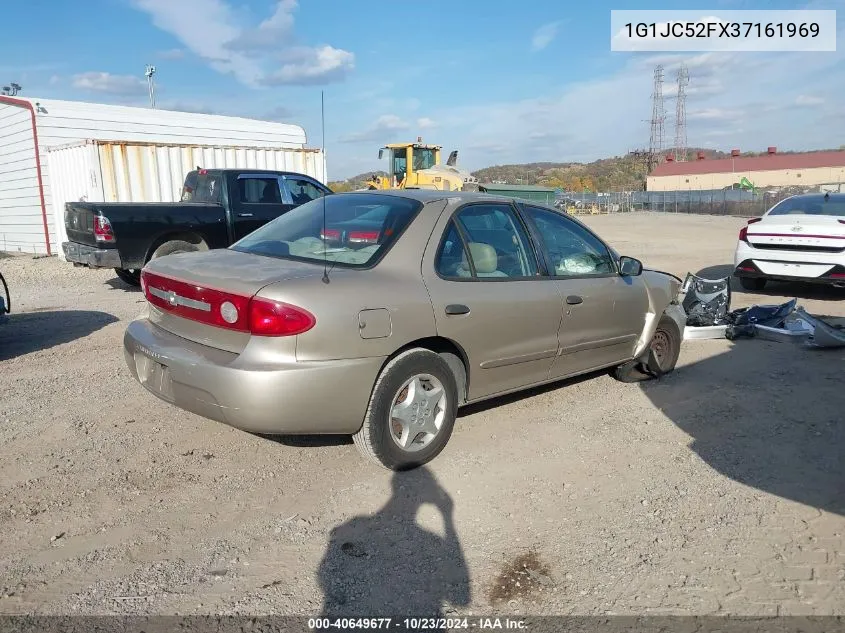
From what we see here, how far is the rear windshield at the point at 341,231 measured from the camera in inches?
152

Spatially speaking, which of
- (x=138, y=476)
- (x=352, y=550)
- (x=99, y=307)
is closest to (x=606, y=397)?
(x=352, y=550)

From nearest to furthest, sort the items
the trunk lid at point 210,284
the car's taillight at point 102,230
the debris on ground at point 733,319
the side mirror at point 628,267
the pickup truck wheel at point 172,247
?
the trunk lid at point 210,284 → the side mirror at point 628,267 → the debris on ground at point 733,319 → the car's taillight at point 102,230 → the pickup truck wheel at point 172,247

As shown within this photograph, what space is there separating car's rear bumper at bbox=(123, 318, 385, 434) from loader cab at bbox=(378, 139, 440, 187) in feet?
61.4

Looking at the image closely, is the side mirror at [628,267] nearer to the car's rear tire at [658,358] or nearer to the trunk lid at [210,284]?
the car's rear tire at [658,358]

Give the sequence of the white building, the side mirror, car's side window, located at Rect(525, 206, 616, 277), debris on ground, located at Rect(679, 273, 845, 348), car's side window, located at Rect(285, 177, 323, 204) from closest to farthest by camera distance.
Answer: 1. car's side window, located at Rect(525, 206, 616, 277)
2. the side mirror
3. debris on ground, located at Rect(679, 273, 845, 348)
4. car's side window, located at Rect(285, 177, 323, 204)
5. the white building

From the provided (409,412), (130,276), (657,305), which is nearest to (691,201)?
(130,276)

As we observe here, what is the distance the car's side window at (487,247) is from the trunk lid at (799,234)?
20.5 feet

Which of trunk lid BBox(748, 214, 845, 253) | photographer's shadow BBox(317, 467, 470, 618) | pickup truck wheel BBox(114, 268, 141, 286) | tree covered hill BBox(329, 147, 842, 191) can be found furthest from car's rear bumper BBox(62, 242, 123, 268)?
tree covered hill BBox(329, 147, 842, 191)

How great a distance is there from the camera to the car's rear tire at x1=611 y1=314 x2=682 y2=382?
221 inches

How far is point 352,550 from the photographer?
303cm

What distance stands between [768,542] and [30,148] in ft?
59.4

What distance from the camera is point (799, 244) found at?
896 centimetres

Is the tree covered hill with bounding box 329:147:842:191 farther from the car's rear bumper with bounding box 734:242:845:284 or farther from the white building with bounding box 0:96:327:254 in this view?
the car's rear bumper with bounding box 734:242:845:284

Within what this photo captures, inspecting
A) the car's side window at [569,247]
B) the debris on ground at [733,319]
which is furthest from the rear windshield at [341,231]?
the debris on ground at [733,319]
